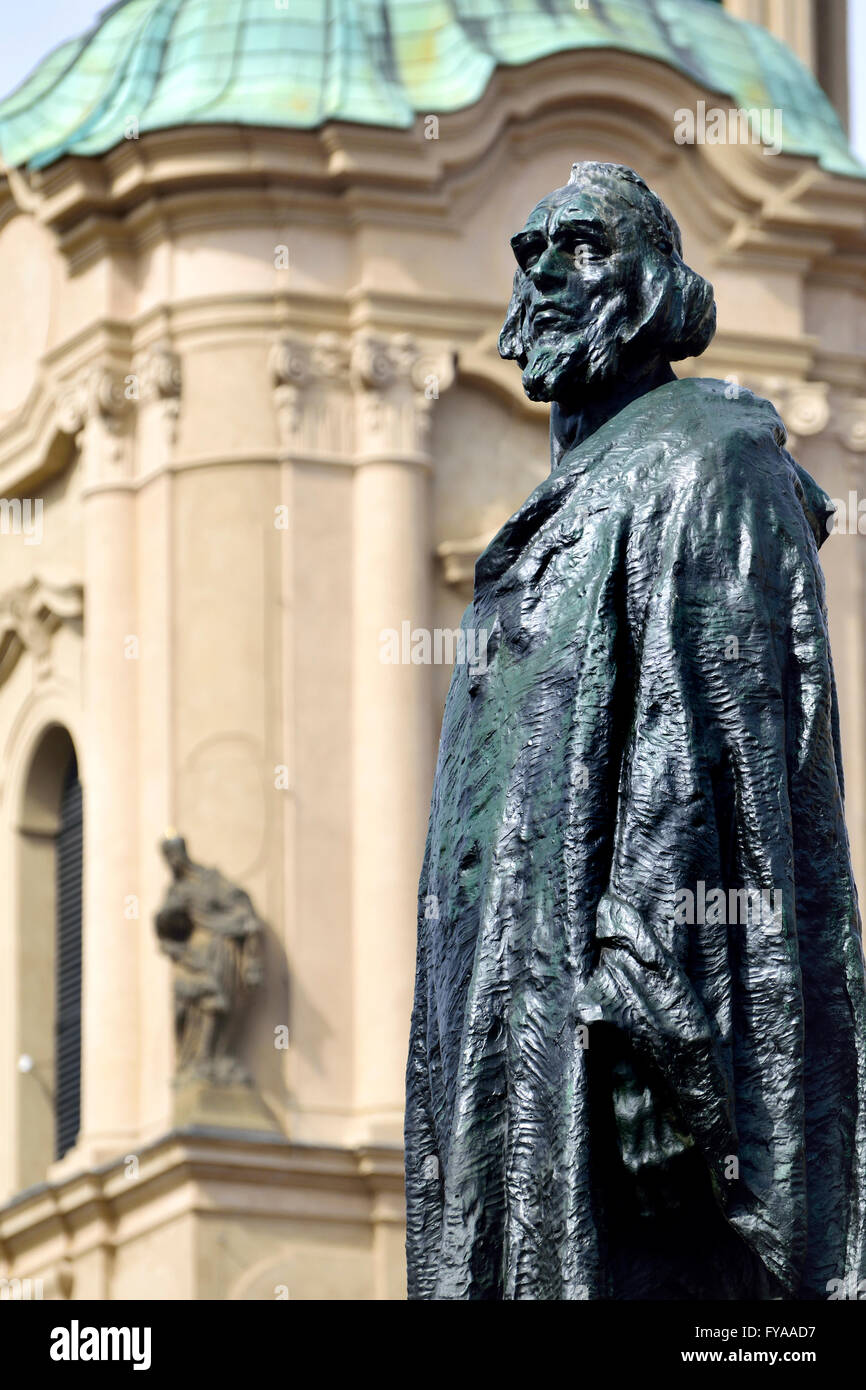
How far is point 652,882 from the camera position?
6.48 metres

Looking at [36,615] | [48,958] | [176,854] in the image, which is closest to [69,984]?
[48,958]

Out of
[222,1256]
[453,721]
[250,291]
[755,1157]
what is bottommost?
[755,1157]

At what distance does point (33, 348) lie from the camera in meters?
29.0

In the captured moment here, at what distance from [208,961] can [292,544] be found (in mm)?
2523

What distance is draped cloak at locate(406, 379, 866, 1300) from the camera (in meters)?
6.41

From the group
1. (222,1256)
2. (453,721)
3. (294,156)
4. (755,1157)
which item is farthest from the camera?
(294,156)

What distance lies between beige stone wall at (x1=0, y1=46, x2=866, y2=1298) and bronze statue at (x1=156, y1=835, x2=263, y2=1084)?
0.81 feet

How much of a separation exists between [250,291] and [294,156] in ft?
2.67

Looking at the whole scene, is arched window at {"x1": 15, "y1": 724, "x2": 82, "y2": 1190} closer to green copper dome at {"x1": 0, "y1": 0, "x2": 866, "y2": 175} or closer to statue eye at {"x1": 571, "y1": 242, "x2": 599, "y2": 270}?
green copper dome at {"x1": 0, "y1": 0, "x2": 866, "y2": 175}

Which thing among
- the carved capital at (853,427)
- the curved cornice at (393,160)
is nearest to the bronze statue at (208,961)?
the curved cornice at (393,160)

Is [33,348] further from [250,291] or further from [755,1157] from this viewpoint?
[755,1157]

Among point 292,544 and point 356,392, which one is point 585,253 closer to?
point 292,544

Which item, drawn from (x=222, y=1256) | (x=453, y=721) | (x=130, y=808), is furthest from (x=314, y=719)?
(x=453, y=721)

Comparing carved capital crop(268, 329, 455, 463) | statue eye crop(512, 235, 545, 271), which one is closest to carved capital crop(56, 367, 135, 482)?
carved capital crop(268, 329, 455, 463)
